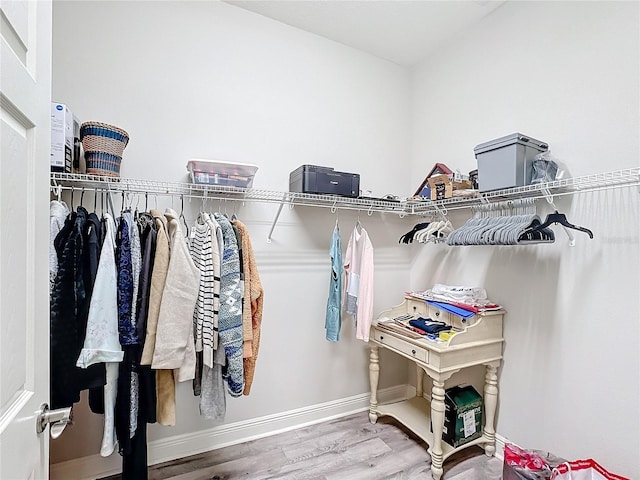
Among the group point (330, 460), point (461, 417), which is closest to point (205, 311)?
point (330, 460)

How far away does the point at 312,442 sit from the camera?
2111 millimetres

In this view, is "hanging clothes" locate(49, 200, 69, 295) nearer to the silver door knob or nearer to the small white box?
the small white box

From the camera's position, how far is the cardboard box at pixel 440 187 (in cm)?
210

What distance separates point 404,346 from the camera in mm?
2037

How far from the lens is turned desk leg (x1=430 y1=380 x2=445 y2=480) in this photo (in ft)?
5.90

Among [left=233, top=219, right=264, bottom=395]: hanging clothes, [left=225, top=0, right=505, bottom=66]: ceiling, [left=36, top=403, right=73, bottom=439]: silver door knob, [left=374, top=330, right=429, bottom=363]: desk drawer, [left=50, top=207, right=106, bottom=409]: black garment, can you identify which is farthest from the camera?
[left=225, top=0, right=505, bottom=66]: ceiling

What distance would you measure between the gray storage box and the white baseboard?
6.03ft

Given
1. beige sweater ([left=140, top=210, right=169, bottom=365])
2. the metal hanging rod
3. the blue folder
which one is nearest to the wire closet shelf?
the metal hanging rod

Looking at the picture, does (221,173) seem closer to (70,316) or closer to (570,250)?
(70,316)

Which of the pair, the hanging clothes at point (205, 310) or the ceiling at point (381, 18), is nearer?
the hanging clothes at point (205, 310)

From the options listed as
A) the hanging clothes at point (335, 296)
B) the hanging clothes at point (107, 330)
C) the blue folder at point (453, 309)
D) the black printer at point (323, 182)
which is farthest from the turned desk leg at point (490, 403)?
the hanging clothes at point (107, 330)

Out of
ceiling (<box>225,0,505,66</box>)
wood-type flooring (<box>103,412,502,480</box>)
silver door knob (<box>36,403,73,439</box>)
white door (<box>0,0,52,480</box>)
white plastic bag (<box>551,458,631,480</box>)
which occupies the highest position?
ceiling (<box>225,0,505,66</box>)

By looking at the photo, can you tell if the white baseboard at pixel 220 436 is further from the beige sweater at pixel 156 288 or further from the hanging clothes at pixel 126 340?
the beige sweater at pixel 156 288

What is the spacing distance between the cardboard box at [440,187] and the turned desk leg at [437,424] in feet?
3.81
